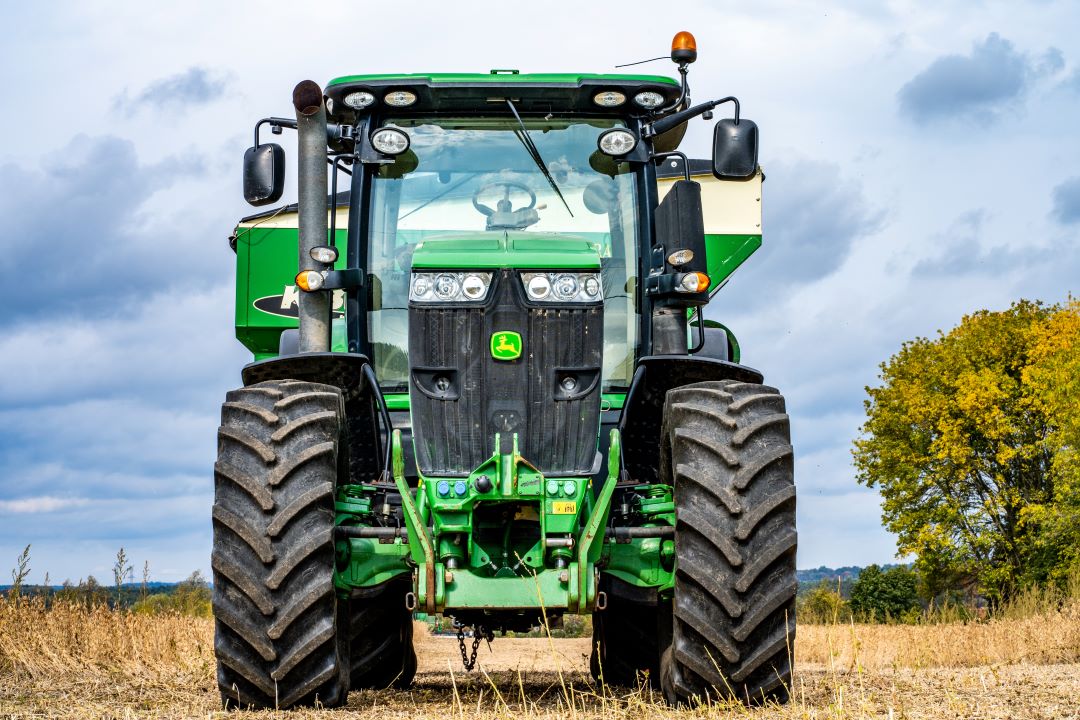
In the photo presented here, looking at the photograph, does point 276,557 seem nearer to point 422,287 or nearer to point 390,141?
point 422,287

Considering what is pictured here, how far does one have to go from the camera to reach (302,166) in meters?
7.18

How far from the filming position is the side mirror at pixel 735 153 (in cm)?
696

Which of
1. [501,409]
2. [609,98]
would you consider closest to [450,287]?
[501,409]

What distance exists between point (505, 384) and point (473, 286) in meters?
0.51

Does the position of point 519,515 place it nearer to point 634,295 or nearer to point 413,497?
point 413,497

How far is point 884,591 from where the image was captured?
53750 mm

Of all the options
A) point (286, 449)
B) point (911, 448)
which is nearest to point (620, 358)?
point (286, 449)

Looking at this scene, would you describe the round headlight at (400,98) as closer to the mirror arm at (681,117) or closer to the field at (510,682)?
the mirror arm at (681,117)

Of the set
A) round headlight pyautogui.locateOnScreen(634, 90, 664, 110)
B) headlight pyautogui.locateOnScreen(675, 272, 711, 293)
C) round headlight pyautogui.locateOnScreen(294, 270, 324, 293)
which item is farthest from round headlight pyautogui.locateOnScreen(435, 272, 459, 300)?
round headlight pyautogui.locateOnScreen(634, 90, 664, 110)

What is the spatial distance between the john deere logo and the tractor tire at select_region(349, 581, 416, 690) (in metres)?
1.99

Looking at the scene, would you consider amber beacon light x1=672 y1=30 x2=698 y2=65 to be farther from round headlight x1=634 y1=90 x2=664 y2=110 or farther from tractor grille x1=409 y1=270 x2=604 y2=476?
tractor grille x1=409 y1=270 x2=604 y2=476

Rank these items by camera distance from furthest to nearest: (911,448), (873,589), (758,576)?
(873,589), (911,448), (758,576)

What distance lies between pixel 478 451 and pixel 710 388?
A: 1199mm

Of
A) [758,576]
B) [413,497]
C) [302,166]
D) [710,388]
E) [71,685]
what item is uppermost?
[302,166]
